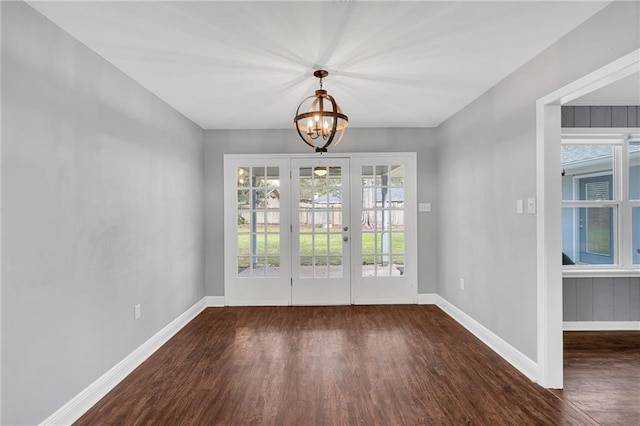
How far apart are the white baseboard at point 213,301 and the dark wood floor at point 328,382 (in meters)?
0.78

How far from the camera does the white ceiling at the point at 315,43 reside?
189 cm

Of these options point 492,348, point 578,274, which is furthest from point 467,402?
point 578,274

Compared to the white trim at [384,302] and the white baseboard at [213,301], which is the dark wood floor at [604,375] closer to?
the white trim at [384,302]

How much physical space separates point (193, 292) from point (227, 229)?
937mm

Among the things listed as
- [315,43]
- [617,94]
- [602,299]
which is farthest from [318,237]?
[617,94]

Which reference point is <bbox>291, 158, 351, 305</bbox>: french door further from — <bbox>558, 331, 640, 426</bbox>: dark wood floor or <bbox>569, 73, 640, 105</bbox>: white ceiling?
<bbox>569, 73, 640, 105</bbox>: white ceiling

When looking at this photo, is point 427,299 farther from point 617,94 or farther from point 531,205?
point 617,94

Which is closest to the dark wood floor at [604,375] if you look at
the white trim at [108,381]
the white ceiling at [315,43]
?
the white ceiling at [315,43]

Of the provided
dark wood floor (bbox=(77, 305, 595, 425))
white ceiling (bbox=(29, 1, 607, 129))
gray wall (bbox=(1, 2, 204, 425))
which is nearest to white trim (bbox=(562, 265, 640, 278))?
dark wood floor (bbox=(77, 305, 595, 425))

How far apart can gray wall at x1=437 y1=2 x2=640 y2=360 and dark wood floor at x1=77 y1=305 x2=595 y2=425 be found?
46 cm

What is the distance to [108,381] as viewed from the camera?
240 centimetres

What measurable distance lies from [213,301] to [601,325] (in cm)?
465

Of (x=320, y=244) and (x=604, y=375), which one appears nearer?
(x=604, y=375)

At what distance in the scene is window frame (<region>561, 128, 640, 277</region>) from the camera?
346cm
